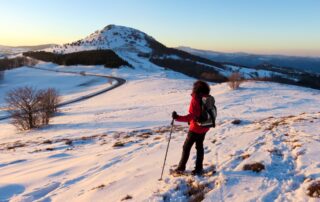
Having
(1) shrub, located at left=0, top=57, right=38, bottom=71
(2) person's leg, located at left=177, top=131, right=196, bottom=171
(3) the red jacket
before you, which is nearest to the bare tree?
(2) person's leg, located at left=177, top=131, right=196, bottom=171

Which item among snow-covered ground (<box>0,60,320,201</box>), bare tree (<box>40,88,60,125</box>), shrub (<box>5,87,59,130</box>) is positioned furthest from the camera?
bare tree (<box>40,88,60,125</box>)

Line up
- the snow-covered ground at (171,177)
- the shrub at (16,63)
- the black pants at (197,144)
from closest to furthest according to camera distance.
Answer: the snow-covered ground at (171,177) < the black pants at (197,144) < the shrub at (16,63)

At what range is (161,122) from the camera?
2536 cm

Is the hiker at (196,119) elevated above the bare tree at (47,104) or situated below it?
above

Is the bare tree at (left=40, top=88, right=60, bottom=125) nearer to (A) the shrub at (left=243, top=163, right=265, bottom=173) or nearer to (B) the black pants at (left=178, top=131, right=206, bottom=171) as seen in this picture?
(B) the black pants at (left=178, top=131, right=206, bottom=171)

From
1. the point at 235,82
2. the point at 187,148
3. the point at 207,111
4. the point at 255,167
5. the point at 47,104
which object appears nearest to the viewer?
the point at 207,111

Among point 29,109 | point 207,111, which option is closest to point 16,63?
point 29,109

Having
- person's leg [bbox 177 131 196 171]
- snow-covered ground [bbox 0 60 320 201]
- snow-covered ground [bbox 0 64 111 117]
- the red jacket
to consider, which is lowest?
snow-covered ground [bbox 0 64 111 117]

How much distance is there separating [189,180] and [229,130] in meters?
7.87

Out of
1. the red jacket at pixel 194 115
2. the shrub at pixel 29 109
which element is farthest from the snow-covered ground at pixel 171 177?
the shrub at pixel 29 109

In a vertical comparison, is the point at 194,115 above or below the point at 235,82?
above

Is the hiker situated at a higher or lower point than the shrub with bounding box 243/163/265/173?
higher

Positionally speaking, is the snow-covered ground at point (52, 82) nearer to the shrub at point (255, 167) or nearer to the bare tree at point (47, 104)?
the bare tree at point (47, 104)

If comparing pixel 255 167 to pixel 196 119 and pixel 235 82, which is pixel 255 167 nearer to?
pixel 196 119
